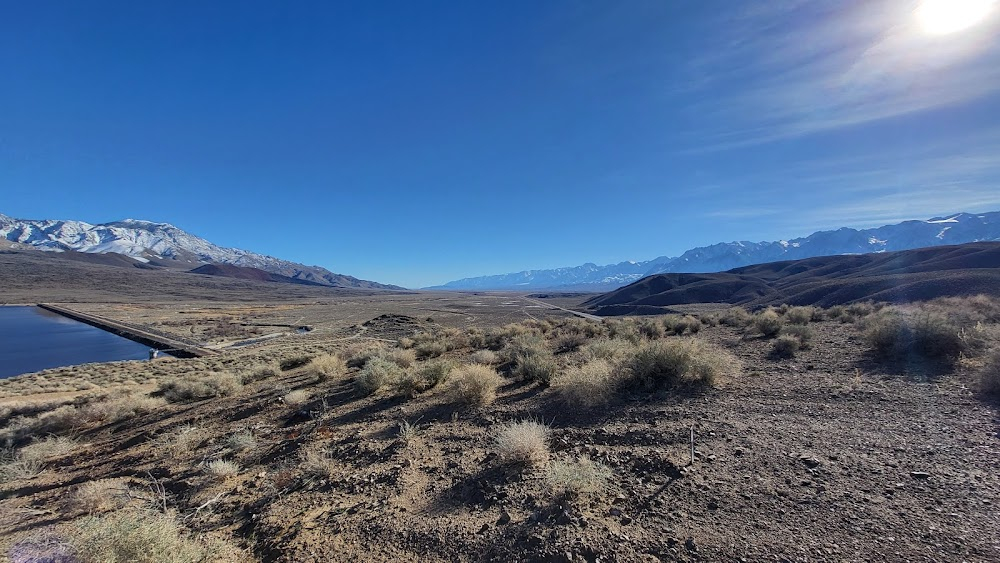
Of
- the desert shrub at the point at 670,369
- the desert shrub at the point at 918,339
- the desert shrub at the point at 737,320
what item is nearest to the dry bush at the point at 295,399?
the desert shrub at the point at 670,369

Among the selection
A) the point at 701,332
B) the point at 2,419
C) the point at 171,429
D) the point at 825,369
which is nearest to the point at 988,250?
the point at 701,332

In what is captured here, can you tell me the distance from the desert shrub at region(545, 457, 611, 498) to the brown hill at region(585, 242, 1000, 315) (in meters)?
42.2

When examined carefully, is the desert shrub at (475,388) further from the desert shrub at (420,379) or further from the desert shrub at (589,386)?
the desert shrub at (589,386)

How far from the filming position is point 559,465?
4699 millimetres

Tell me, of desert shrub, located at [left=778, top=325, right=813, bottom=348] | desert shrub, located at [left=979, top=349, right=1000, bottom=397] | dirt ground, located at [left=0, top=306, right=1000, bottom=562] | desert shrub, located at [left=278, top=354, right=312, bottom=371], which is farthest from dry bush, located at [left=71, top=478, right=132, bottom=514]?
desert shrub, located at [left=778, top=325, right=813, bottom=348]

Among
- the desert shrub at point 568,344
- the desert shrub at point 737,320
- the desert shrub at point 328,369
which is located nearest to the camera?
the desert shrub at point 328,369

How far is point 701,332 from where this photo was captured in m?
16.6

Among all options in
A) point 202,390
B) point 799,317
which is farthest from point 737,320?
point 202,390

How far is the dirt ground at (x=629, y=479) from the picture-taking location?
3479 mm

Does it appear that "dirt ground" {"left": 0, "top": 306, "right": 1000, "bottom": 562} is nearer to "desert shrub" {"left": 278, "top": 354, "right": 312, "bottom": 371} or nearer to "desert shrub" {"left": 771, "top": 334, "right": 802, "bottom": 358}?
"desert shrub" {"left": 771, "top": 334, "right": 802, "bottom": 358}

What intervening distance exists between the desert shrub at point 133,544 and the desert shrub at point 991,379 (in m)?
10.9

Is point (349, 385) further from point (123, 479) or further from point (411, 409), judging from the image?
point (123, 479)

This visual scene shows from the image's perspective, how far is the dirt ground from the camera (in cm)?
348

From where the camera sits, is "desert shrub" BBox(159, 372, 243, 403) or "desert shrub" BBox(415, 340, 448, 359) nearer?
"desert shrub" BBox(159, 372, 243, 403)
